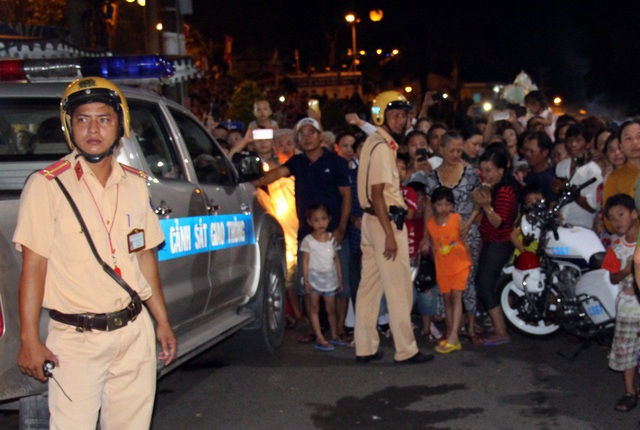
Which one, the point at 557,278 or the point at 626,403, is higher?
the point at 557,278

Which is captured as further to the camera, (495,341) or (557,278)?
(495,341)

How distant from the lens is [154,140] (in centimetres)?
631

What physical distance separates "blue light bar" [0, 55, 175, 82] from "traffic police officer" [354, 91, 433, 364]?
2.01 m

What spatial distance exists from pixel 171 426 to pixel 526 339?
3526 mm

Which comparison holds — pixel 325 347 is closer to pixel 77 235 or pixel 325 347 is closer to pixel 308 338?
pixel 308 338

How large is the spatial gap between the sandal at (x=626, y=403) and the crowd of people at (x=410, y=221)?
28.7 inches

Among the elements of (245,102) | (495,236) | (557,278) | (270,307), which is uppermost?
(245,102)

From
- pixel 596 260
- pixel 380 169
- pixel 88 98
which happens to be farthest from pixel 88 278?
pixel 596 260

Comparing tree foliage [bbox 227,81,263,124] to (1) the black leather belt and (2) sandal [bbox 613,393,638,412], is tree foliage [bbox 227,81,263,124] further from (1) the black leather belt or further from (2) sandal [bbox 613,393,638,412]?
(1) the black leather belt

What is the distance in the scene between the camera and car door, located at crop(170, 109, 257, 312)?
676cm

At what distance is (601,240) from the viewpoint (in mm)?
8281

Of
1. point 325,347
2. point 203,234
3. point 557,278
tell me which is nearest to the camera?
point 203,234

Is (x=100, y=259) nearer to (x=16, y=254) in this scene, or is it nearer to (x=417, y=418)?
(x=16, y=254)

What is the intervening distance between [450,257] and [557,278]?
35.6 inches
